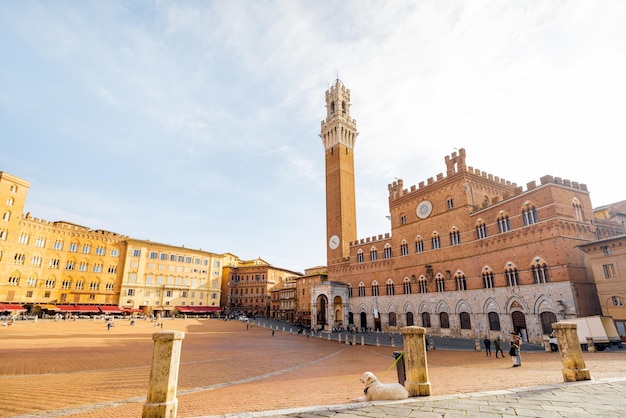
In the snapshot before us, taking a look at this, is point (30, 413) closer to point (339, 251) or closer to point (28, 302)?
point (339, 251)

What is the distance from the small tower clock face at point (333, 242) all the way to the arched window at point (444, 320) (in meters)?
20.8

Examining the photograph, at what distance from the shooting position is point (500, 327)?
27844 millimetres

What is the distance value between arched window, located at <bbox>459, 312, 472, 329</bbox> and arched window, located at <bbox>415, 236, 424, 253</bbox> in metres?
8.05

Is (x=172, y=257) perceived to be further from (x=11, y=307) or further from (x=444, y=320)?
(x=444, y=320)

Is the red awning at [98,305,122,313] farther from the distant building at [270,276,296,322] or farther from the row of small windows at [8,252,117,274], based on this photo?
the distant building at [270,276,296,322]

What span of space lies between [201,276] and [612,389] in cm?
6633

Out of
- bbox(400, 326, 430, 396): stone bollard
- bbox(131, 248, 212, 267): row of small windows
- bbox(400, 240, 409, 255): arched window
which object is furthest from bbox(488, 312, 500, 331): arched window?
bbox(131, 248, 212, 267): row of small windows

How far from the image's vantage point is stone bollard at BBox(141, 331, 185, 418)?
5.84 metres

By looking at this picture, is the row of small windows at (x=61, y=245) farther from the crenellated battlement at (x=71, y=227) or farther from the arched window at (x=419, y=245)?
the arched window at (x=419, y=245)

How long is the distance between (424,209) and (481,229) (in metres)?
7.71

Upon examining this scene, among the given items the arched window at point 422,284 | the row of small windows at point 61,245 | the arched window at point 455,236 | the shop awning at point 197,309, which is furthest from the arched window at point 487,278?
the row of small windows at point 61,245

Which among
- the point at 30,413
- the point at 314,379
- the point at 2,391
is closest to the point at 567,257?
the point at 314,379

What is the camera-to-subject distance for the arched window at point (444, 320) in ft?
108

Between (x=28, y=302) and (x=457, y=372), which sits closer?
(x=457, y=372)
